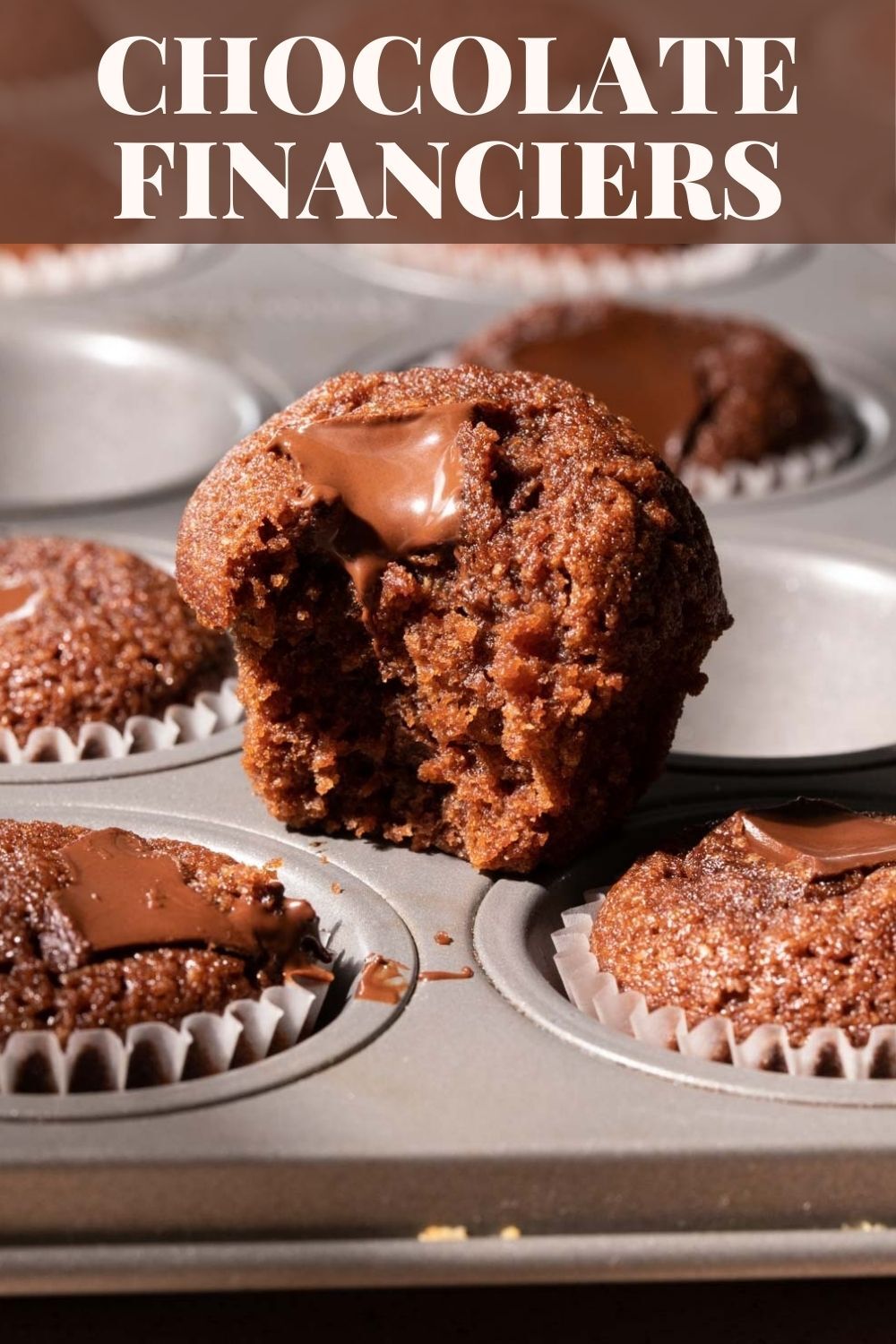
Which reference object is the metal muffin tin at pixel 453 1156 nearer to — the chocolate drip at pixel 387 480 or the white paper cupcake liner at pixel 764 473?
the chocolate drip at pixel 387 480

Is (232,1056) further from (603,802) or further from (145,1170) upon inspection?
(603,802)

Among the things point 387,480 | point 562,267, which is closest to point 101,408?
point 562,267

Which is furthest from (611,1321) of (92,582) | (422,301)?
(422,301)

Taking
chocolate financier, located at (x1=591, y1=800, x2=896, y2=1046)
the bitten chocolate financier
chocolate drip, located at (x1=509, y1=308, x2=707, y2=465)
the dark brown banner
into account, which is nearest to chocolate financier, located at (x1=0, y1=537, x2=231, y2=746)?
the bitten chocolate financier

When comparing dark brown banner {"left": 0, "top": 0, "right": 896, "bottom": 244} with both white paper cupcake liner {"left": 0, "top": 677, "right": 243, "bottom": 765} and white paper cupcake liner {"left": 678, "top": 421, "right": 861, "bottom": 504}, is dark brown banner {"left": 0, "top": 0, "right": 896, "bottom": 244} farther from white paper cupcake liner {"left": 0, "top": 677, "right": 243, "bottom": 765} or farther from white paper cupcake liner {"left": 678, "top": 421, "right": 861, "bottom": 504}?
white paper cupcake liner {"left": 0, "top": 677, "right": 243, "bottom": 765}

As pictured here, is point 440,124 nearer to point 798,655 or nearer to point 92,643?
point 798,655

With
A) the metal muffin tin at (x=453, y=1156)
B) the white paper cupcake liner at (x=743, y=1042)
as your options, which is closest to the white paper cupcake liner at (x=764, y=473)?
the metal muffin tin at (x=453, y=1156)

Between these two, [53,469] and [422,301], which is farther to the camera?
[422,301]
